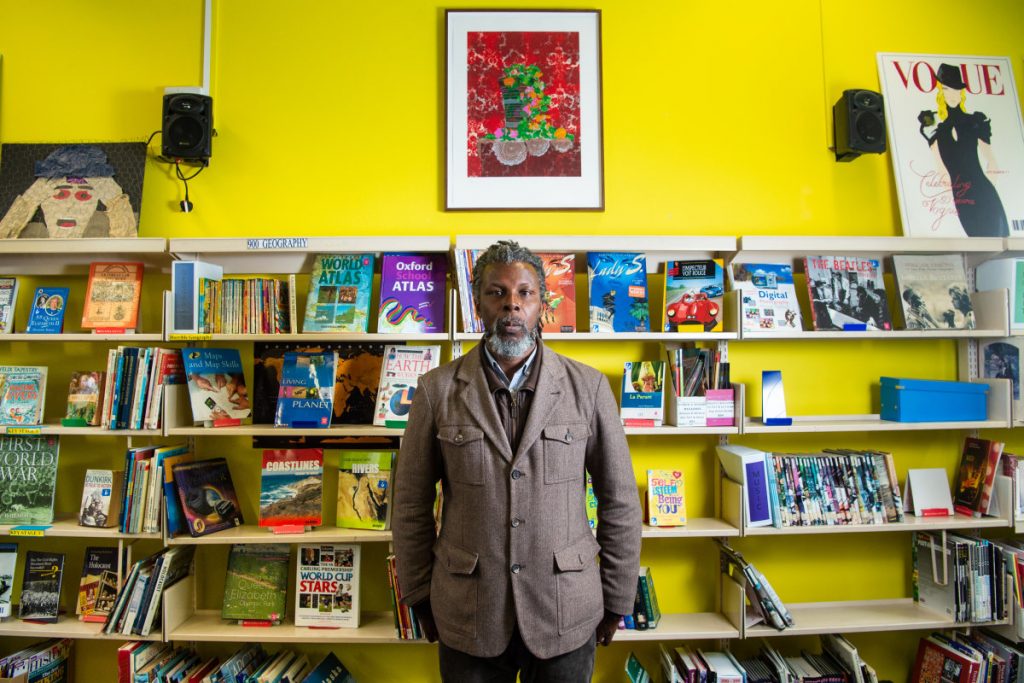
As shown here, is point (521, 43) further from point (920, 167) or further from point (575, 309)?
point (920, 167)

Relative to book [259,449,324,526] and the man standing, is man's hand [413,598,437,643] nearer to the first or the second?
the man standing

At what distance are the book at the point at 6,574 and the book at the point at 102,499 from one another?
0.39 meters

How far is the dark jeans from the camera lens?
152cm

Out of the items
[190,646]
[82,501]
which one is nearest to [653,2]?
[82,501]

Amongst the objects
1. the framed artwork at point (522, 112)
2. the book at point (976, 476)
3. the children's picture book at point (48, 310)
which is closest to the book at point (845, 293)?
the book at point (976, 476)

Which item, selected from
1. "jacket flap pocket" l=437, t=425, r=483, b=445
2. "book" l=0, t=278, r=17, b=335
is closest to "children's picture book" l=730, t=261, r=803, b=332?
"jacket flap pocket" l=437, t=425, r=483, b=445

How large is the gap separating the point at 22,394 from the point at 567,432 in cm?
246

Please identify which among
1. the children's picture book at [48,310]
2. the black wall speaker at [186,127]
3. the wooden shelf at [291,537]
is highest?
the black wall speaker at [186,127]

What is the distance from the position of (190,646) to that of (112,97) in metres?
2.56

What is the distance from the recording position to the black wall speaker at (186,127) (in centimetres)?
246

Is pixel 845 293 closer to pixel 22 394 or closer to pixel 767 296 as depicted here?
pixel 767 296

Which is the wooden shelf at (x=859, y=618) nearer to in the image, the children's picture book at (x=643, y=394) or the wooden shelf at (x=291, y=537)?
the children's picture book at (x=643, y=394)

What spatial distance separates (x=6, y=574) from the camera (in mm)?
2451

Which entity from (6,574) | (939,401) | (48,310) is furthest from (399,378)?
(939,401)
